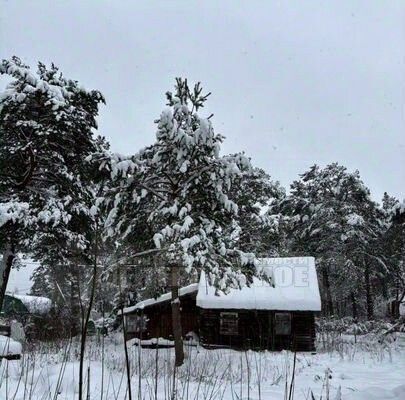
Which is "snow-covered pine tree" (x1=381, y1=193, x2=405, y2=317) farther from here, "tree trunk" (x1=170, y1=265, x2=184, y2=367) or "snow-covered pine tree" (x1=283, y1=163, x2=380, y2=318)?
"tree trunk" (x1=170, y1=265, x2=184, y2=367)

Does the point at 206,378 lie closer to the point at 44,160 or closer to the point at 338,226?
the point at 44,160

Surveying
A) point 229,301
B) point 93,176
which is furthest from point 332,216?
point 93,176

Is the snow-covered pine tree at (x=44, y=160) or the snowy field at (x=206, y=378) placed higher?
the snow-covered pine tree at (x=44, y=160)

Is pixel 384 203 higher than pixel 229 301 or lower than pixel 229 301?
higher

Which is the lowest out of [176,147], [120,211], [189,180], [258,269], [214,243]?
[258,269]

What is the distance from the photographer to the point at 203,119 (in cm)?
1231

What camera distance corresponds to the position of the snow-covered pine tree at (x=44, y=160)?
44.8 ft

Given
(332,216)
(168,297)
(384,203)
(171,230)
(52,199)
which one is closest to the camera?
(171,230)

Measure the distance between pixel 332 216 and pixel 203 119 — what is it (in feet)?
65.8

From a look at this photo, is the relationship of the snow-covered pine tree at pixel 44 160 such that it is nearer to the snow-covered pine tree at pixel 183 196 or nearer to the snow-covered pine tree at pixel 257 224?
the snow-covered pine tree at pixel 183 196

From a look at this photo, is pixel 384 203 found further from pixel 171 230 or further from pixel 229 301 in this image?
pixel 171 230

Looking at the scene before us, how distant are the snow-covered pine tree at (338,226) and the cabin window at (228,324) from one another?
33.9 feet

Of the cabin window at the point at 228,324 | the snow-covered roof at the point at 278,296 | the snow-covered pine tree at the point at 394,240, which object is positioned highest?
the snow-covered pine tree at the point at 394,240

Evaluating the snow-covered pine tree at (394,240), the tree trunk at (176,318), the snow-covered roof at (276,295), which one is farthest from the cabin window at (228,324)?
the snow-covered pine tree at (394,240)
